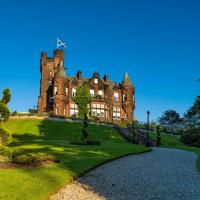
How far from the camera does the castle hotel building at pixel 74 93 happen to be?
9419 cm

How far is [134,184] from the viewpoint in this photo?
64.0 feet

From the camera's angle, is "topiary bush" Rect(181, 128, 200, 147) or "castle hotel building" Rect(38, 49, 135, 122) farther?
"castle hotel building" Rect(38, 49, 135, 122)

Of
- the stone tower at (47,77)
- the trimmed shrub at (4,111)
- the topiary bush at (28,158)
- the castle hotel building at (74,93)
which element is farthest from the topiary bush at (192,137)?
the topiary bush at (28,158)

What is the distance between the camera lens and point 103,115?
318 feet

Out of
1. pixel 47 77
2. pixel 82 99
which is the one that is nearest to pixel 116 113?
pixel 82 99

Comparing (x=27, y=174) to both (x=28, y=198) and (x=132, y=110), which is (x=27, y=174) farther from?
(x=132, y=110)

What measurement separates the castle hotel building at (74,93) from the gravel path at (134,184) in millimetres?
68425

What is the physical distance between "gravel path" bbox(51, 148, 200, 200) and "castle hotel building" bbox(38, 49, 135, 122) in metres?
68.4

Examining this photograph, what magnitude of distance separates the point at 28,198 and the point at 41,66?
298ft

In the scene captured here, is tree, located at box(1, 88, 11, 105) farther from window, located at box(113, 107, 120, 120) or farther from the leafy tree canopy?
window, located at box(113, 107, 120, 120)

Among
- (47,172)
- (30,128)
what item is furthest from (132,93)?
(47,172)

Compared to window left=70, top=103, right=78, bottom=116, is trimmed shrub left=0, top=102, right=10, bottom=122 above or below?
below

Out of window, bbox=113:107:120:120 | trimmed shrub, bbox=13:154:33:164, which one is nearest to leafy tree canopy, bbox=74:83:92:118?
window, bbox=113:107:120:120

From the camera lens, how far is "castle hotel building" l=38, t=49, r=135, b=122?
9419 cm
